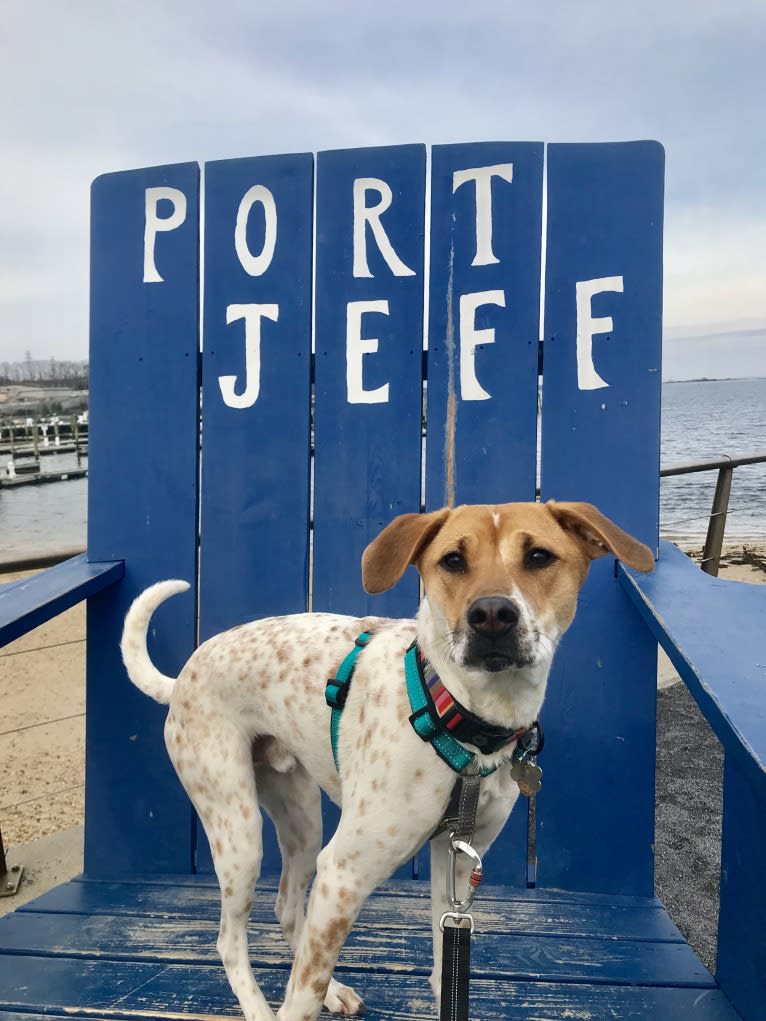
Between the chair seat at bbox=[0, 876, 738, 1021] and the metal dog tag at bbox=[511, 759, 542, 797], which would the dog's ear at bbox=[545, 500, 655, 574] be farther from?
the chair seat at bbox=[0, 876, 738, 1021]

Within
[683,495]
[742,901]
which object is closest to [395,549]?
[742,901]

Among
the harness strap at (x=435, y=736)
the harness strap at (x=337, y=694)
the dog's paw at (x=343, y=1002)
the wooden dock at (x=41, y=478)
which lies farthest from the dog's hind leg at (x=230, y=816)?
the wooden dock at (x=41, y=478)

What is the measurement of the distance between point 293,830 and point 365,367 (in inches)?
48.9

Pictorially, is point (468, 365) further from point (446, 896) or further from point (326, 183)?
point (446, 896)

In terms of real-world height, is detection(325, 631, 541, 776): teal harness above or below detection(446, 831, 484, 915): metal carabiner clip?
above

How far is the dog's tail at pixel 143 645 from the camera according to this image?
2.01m

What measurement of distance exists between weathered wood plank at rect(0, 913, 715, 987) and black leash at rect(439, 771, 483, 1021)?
1.38 ft

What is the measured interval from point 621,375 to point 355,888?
1477 millimetres

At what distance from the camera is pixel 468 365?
2.25 m

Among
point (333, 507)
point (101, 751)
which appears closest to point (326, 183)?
point (333, 507)

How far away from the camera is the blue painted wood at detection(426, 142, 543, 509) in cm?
224

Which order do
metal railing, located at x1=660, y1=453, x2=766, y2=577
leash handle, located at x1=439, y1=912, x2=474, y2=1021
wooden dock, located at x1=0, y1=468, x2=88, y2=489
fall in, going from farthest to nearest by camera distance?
wooden dock, located at x1=0, y1=468, x2=88, y2=489 < metal railing, located at x1=660, y1=453, x2=766, y2=577 < leash handle, located at x1=439, y1=912, x2=474, y2=1021

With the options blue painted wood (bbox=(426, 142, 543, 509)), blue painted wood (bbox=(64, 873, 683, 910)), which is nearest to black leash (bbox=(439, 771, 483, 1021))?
blue painted wood (bbox=(64, 873, 683, 910))

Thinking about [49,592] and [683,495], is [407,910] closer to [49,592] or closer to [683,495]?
[49,592]
